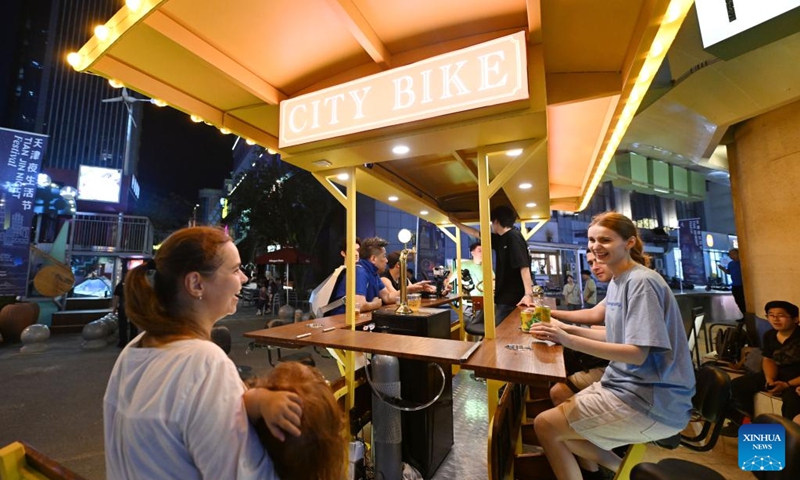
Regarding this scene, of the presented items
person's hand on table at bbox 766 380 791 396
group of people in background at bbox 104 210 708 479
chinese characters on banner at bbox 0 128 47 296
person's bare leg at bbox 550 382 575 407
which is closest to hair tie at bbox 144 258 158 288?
group of people in background at bbox 104 210 708 479

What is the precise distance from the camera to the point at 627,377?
5.35 feet

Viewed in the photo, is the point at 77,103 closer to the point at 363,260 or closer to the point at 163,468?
the point at 363,260

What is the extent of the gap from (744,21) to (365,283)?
13.7 feet

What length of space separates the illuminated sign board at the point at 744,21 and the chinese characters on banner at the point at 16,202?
44.3 feet

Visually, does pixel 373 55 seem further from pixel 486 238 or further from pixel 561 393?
pixel 561 393

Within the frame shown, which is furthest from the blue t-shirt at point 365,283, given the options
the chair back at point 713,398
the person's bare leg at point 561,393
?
the chair back at point 713,398

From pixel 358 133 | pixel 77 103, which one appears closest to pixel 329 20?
pixel 358 133

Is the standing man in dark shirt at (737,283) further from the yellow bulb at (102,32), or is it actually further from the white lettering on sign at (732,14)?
the yellow bulb at (102,32)

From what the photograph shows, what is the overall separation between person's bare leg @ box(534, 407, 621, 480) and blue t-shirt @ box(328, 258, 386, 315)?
6.74 ft

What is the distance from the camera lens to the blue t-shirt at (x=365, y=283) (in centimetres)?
337

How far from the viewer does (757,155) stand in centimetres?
432

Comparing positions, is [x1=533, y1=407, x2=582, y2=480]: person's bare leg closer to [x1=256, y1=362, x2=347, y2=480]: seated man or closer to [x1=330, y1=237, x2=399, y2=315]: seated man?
[x1=256, y1=362, x2=347, y2=480]: seated man

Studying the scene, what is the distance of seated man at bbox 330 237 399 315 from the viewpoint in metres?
3.38

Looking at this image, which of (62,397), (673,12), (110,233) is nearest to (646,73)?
(673,12)
